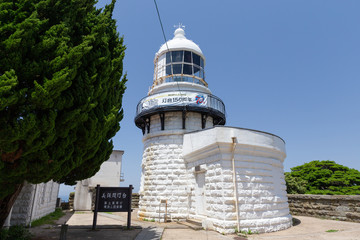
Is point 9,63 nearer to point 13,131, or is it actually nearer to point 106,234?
point 13,131

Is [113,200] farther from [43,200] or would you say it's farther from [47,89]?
[43,200]

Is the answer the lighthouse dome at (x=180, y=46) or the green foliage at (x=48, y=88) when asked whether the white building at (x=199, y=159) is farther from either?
the green foliage at (x=48, y=88)

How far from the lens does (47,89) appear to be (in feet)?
14.2

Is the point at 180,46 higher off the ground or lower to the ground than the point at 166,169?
higher

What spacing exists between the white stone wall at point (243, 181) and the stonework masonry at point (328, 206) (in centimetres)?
373

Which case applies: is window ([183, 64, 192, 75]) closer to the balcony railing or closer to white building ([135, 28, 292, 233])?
white building ([135, 28, 292, 233])

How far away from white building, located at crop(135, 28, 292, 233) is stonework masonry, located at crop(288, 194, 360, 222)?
11.6 ft

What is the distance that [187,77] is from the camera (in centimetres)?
1325

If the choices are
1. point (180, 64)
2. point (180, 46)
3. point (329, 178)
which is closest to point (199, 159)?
point (180, 64)

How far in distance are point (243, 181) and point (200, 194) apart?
2343mm

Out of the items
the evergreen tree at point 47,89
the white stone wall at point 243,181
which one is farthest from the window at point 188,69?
the evergreen tree at point 47,89

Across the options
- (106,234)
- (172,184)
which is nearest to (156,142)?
(172,184)

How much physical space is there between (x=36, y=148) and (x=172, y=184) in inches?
299

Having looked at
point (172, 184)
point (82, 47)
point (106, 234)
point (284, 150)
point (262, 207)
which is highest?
point (82, 47)
